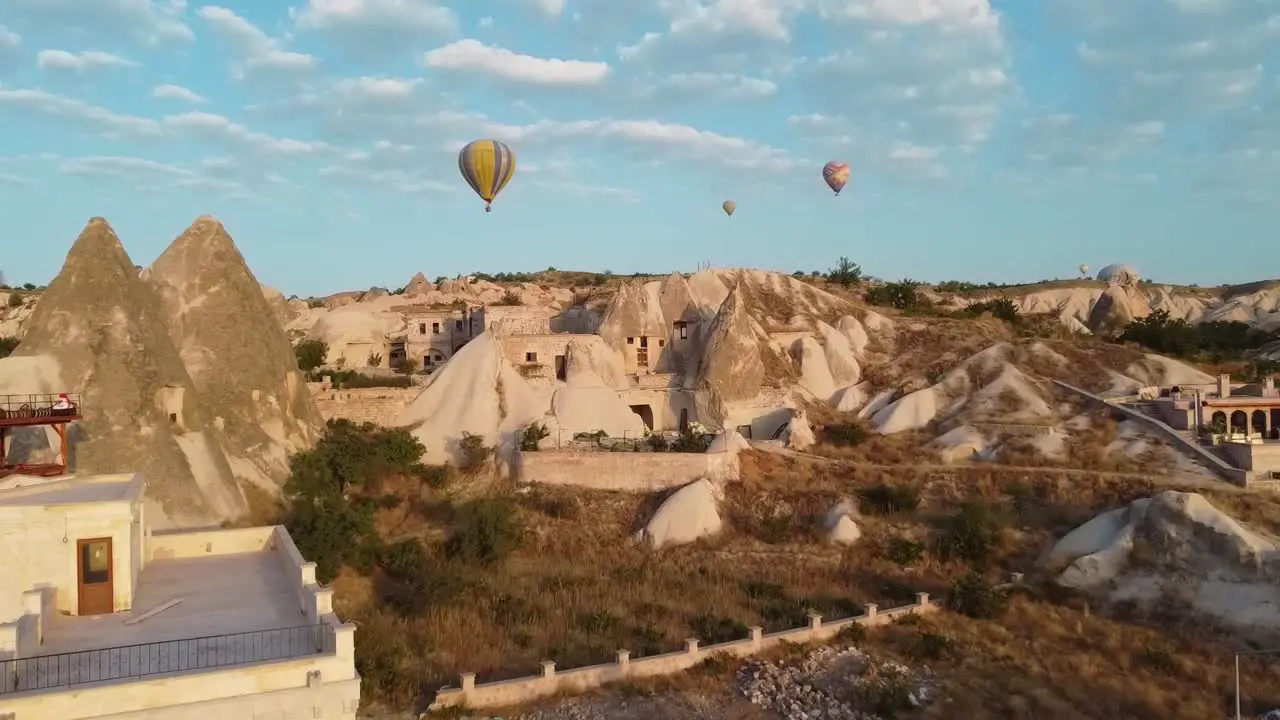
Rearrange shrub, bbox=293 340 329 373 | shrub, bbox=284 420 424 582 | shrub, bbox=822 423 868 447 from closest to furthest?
shrub, bbox=284 420 424 582
shrub, bbox=822 423 868 447
shrub, bbox=293 340 329 373

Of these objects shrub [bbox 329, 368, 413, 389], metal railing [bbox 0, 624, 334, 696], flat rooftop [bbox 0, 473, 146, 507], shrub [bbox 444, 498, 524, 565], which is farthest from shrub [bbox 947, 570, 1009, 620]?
shrub [bbox 329, 368, 413, 389]

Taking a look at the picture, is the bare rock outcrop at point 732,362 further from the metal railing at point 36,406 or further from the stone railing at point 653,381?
the metal railing at point 36,406

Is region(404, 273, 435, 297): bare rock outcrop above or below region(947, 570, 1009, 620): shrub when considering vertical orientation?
above

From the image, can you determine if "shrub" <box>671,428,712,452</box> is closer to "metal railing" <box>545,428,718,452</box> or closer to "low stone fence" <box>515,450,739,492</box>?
"metal railing" <box>545,428,718,452</box>

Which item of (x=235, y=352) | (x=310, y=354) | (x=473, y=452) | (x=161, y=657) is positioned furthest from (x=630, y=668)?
(x=310, y=354)

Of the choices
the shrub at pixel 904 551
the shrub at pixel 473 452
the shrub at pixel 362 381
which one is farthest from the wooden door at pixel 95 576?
the shrub at pixel 362 381

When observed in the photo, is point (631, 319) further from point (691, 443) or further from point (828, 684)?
point (828, 684)
